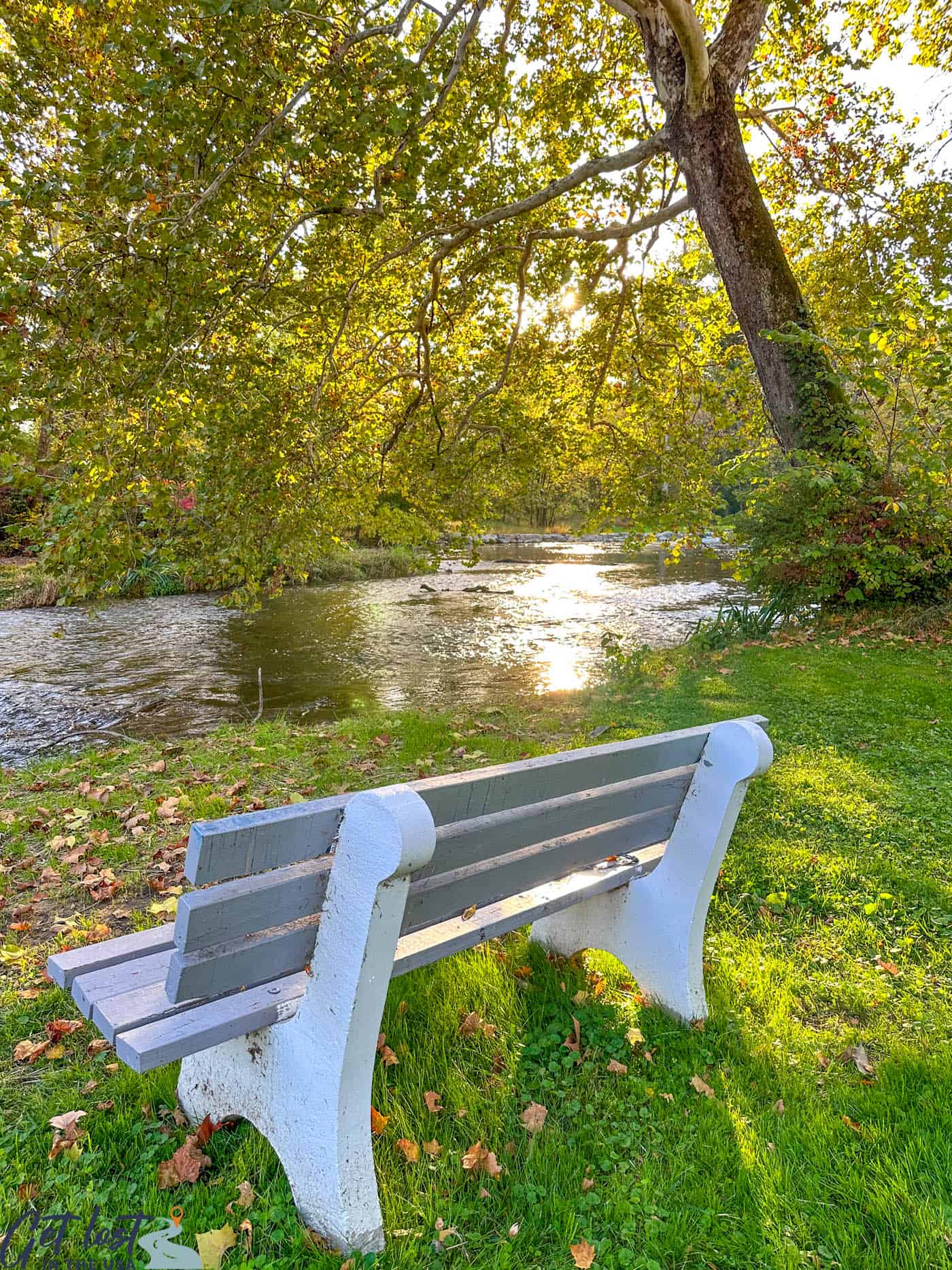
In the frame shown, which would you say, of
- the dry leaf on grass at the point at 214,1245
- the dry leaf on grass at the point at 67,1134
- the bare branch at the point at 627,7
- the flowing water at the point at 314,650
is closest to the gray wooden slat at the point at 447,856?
the dry leaf on grass at the point at 214,1245

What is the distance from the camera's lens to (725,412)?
10.9 m

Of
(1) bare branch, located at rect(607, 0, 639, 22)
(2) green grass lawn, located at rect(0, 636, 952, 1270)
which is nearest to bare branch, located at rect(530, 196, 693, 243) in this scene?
(1) bare branch, located at rect(607, 0, 639, 22)

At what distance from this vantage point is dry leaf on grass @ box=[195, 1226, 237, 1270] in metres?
1.66

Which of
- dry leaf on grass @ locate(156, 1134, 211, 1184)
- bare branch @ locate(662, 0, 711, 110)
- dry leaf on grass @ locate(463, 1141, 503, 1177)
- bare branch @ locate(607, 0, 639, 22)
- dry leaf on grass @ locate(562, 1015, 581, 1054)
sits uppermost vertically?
bare branch @ locate(607, 0, 639, 22)

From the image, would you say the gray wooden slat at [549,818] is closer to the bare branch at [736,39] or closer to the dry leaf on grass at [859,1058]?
the dry leaf on grass at [859,1058]

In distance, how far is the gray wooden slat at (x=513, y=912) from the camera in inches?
80.0

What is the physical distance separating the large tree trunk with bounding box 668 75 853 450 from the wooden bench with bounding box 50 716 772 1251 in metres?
7.30

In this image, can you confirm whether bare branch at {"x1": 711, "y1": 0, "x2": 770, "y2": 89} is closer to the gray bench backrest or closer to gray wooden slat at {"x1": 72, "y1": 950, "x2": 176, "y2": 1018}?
the gray bench backrest

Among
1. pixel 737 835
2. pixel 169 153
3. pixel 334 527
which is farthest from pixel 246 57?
pixel 737 835

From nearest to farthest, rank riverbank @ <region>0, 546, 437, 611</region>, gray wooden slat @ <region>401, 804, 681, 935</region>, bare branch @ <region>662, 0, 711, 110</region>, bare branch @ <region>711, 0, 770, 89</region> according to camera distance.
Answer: gray wooden slat @ <region>401, 804, 681, 935</region>, bare branch @ <region>662, 0, 711, 110</region>, bare branch @ <region>711, 0, 770, 89</region>, riverbank @ <region>0, 546, 437, 611</region>

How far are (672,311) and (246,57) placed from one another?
26.5 feet

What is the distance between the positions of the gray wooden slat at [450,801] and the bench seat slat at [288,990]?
417 mm

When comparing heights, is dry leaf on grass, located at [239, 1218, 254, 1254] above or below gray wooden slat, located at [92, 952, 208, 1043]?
below

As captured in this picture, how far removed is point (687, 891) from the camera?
2.59 metres
